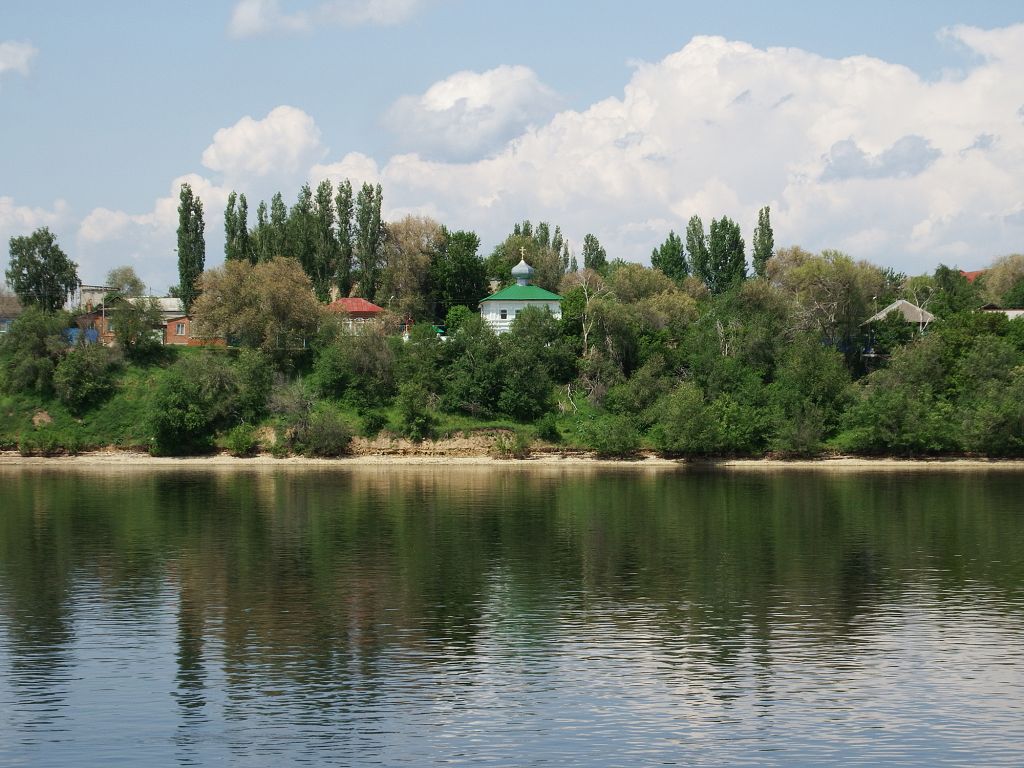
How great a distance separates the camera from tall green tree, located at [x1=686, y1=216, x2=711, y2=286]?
13800 centimetres

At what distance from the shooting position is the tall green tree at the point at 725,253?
446 ft

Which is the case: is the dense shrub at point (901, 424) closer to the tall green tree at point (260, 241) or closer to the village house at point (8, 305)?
the tall green tree at point (260, 241)

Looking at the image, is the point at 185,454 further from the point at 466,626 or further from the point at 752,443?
the point at 466,626

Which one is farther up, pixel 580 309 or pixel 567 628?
pixel 580 309

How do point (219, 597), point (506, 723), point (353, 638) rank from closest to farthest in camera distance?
1. point (506, 723)
2. point (353, 638)
3. point (219, 597)

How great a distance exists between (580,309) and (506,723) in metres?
82.0

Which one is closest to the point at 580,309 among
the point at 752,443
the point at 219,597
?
the point at 752,443

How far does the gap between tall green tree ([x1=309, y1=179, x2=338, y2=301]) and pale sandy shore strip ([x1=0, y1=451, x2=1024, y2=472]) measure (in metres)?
28.3

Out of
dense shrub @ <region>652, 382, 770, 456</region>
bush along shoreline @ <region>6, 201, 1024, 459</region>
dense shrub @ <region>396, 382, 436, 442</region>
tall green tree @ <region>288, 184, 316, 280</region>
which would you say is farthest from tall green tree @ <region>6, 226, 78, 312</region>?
dense shrub @ <region>652, 382, 770, 456</region>

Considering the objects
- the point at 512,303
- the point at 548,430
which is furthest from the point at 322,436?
the point at 512,303

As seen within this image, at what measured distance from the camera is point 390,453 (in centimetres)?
9375

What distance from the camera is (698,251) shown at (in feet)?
456

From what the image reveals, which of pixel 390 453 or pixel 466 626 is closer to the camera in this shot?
pixel 466 626

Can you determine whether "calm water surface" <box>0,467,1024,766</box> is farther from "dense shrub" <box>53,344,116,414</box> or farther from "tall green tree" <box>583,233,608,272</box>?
"tall green tree" <box>583,233,608,272</box>
